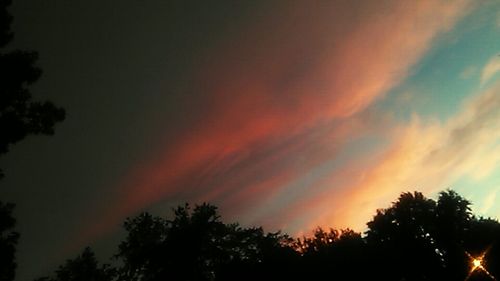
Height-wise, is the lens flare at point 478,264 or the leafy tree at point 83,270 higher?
the leafy tree at point 83,270

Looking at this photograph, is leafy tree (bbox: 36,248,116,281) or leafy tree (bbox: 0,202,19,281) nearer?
leafy tree (bbox: 0,202,19,281)

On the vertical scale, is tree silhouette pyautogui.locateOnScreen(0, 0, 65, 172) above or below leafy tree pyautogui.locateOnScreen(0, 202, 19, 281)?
above

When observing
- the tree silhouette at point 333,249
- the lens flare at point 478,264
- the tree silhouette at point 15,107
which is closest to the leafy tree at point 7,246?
the tree silhouette at point 15,107

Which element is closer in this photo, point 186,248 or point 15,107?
point 15,107

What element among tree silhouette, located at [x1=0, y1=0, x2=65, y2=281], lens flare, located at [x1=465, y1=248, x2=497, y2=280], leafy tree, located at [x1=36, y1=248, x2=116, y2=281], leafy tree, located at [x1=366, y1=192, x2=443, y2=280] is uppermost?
leafy tree, located at [x1=36, y1=248, x2=116, y2=281]

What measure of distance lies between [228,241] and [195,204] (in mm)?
6585

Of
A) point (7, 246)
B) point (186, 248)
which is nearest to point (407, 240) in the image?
point (186, 248)

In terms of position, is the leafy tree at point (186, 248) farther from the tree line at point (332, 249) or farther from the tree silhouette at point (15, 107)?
the tree silhouette at point (15, 107)

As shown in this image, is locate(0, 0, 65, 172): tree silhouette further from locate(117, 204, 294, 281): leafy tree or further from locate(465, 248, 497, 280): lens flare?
locate(465, 248, 497, 280): lens flare

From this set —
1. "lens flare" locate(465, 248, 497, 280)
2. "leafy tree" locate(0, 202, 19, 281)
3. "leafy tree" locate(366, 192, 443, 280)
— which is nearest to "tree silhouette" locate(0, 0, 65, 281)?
"leafy tree" locate(0, 202, 19, 281)

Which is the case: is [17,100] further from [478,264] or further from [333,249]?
[478,264]

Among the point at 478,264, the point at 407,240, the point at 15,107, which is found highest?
the point at 15,107

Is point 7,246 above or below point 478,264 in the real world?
above

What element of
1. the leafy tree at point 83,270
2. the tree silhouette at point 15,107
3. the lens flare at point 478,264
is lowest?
the lens flare at point 478,264
